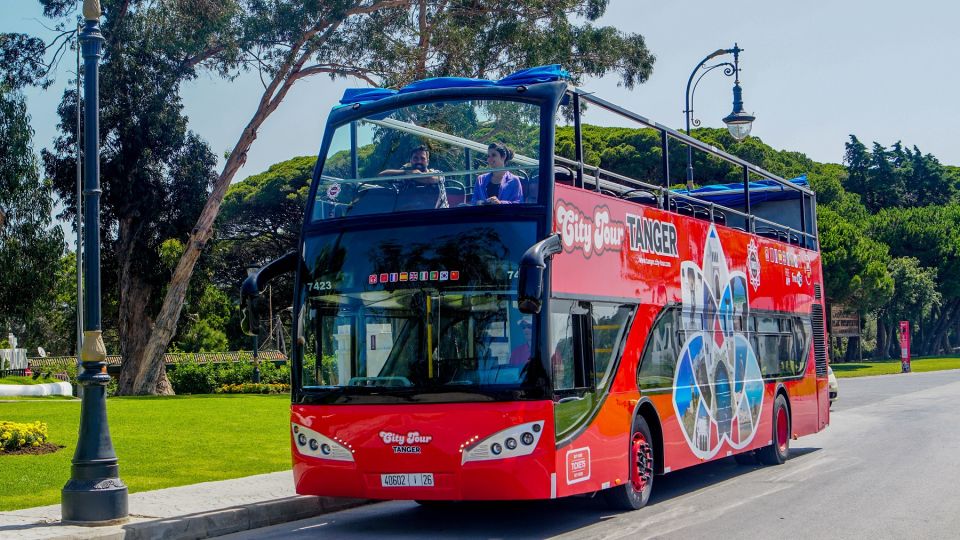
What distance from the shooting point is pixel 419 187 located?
10.6 meters

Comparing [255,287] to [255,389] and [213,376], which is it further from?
[213,376]

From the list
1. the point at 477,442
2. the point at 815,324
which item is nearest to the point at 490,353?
the point at 477,442

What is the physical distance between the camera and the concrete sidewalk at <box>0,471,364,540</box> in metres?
9.94

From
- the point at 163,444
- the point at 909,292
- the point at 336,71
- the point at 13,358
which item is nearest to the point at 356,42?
the point at 336,71

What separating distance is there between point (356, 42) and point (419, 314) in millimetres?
24128

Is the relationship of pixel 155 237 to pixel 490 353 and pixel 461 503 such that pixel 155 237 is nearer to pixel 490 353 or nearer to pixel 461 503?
pixel 461 503

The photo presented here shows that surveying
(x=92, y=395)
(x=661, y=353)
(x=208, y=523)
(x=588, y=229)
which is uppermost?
(x=588, y=229)

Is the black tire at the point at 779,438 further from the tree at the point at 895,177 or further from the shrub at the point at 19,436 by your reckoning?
the tree at the point at 895,177

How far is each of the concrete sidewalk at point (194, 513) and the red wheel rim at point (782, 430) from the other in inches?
275

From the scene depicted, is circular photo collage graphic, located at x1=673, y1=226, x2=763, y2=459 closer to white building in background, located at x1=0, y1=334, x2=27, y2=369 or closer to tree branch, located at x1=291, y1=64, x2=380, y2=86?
tree branch, located at x1=291, y1=64, x2=380, y2=86

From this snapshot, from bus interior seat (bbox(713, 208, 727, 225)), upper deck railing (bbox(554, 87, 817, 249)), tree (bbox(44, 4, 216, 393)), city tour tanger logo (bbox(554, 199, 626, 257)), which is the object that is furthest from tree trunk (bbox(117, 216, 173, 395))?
city tour tanger logo (bbox(554, 199, 626, 257))

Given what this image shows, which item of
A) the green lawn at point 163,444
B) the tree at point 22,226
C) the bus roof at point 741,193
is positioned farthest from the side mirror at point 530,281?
the tree at point 22,226

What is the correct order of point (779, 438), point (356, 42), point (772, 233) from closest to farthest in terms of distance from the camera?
point (779, 438), point (772, 233), point (356, 42)

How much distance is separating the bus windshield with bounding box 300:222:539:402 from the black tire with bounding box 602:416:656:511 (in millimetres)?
2484
